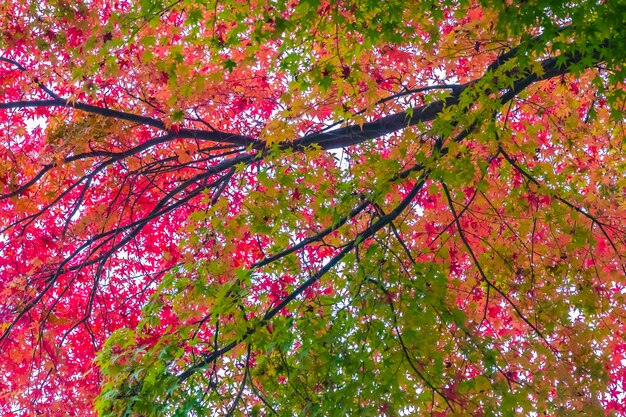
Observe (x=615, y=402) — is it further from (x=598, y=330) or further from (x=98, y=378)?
(x=98, y=378)

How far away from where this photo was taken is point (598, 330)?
510 centimetres

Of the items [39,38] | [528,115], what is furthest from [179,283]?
[528,115]

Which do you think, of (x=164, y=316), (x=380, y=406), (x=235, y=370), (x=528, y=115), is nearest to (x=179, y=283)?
(x=235, y=370)

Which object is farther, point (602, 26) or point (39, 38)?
point (39, 38)

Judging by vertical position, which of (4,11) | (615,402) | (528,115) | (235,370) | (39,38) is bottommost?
(235,370)

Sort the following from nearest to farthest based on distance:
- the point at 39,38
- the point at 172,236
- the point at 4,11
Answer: the point at 39,38 < the point at 4,11 < the point at 172,236

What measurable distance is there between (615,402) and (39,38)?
21.6 ft

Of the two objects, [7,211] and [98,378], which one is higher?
[7,211]

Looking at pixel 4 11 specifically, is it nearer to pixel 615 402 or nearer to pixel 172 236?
pixel 172 236

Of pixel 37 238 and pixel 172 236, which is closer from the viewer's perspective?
pixel 37 238

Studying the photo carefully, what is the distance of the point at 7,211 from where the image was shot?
8164 millimetres

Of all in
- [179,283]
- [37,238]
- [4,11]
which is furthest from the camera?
[37,238]

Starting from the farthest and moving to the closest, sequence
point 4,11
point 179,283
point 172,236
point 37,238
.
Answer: point 172,236 < point 37,238 < point 4,11 < point 179,283

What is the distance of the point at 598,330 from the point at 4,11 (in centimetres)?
568
